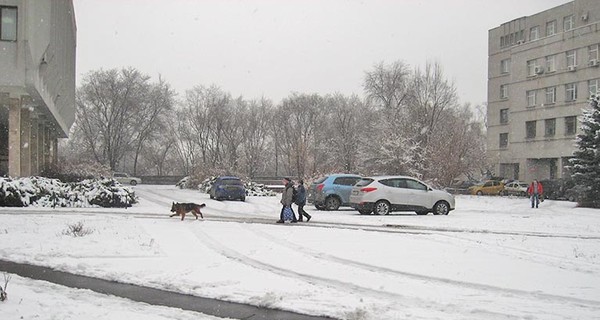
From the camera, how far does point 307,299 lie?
7.72 m

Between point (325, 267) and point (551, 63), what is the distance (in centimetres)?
5643

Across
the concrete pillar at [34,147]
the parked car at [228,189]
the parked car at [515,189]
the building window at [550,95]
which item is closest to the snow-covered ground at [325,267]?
the parked car at [228,189]

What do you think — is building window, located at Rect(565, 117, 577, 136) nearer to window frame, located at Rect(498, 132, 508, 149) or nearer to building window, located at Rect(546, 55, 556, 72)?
building window, located at Rect(546, 55, 556, 72)

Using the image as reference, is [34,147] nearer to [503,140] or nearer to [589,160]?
[589,160]

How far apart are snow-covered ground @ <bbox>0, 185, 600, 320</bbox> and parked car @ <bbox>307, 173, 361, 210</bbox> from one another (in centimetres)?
815

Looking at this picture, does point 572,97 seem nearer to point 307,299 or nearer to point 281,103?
point 281,103

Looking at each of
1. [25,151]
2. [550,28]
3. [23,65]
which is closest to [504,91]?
[550,28]

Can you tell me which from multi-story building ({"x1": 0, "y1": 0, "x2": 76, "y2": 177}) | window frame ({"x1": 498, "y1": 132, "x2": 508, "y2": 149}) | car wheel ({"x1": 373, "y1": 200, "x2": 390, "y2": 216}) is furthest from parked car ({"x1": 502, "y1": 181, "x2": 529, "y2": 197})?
multi-story building ({"x1": 0, "y1": 0, "x2": 76, "y2": 177})

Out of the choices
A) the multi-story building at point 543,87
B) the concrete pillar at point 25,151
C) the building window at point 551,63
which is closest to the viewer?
Answer: the concrete pillar at point 25,151

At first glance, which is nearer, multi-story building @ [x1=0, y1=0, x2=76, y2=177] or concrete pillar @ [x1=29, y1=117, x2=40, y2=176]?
multi-story building @ [x1=0, y1=0, x2=76, y2=177]

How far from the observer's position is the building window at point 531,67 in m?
60.8

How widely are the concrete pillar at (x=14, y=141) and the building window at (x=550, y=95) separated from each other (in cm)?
5013

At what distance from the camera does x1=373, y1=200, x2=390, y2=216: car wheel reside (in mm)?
22125

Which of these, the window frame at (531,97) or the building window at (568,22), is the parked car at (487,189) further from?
the building window at (568,22)
